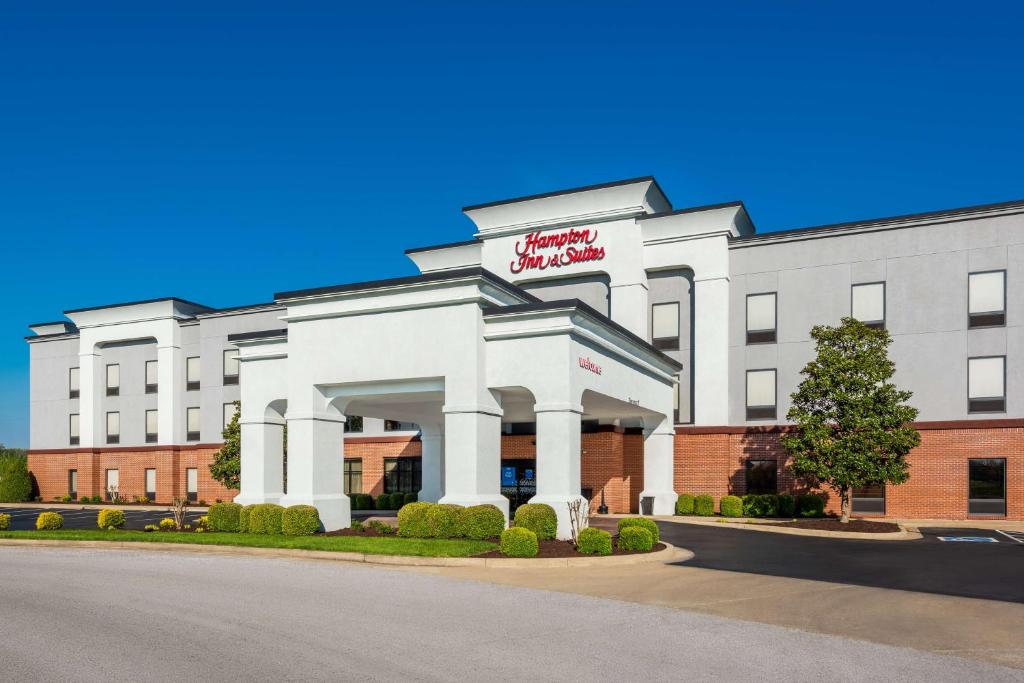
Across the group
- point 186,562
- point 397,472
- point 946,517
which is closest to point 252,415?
point 186,562

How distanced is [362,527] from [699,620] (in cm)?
1545

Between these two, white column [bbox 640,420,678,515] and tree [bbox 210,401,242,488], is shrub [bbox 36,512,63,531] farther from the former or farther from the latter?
white column [bbox 640,420,678,515]

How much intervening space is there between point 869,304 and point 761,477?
28.4 feet

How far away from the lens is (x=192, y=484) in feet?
173

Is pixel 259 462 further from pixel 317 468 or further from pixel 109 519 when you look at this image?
pixel 109 519

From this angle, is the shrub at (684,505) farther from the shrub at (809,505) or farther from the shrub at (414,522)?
the shrub at (414,522)

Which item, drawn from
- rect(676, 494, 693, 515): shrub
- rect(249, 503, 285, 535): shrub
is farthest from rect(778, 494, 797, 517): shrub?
rect(249, 503, 285, 535): shrub

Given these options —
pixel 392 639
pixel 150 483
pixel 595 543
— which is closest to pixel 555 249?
pixel 595 543

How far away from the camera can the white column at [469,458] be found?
80.4ft

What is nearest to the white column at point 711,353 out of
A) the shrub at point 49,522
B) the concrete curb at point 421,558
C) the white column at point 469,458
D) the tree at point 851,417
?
the tree at point 851,417

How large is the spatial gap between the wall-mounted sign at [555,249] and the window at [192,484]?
24.4 metres

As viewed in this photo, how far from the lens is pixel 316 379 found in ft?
90.0

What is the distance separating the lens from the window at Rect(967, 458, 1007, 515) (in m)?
34.0

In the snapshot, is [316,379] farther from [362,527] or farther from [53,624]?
[53,624]
